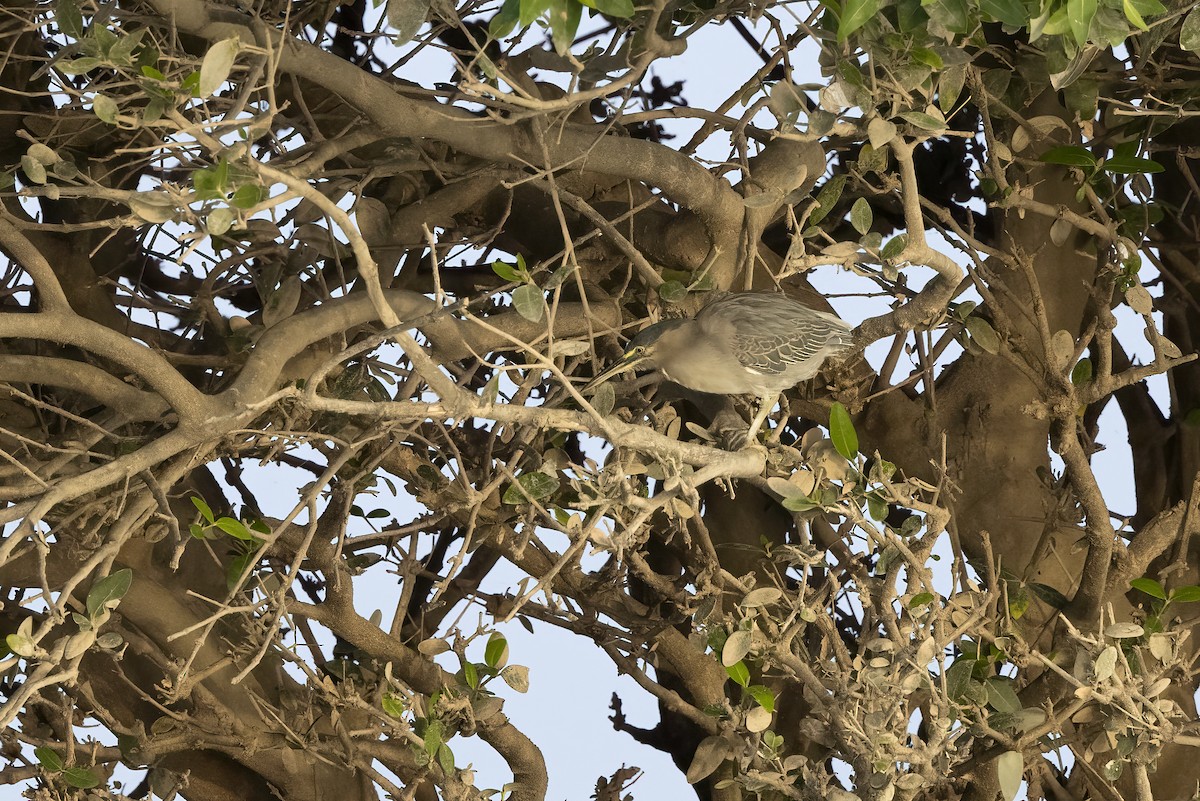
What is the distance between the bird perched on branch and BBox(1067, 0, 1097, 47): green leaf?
13.6 inches

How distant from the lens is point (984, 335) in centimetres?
148

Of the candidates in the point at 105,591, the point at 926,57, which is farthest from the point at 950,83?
the point at 105,591

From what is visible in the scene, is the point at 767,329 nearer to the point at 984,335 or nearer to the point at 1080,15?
the point at 1080,15

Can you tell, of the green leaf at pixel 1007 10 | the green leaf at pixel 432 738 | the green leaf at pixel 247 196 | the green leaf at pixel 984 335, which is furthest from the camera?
the green leaf at pixel 984 335

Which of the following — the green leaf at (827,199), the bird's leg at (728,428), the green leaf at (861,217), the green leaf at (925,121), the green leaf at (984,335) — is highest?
the green leaf at (925,121)

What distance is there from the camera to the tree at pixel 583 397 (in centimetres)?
106

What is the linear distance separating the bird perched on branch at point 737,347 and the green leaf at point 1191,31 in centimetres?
44

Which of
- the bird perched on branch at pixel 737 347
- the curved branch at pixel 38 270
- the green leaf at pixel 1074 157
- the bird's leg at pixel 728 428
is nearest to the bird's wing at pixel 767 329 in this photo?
the bird perched on branch at pixel 737 347

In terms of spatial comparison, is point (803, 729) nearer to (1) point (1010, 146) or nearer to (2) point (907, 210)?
(2) point (907, 210)

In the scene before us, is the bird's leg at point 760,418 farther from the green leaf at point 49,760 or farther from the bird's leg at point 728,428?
the green leaf at point 49,760

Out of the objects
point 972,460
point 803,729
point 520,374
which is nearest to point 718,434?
point 520,374

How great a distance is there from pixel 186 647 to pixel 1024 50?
4.61 ft

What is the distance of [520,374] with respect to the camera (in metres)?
1.30

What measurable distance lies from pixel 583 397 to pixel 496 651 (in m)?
0.37
